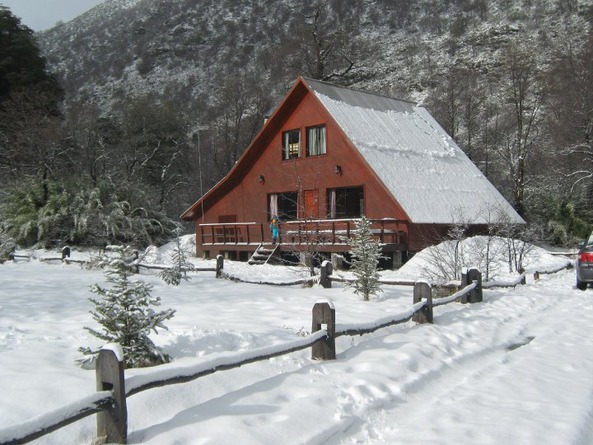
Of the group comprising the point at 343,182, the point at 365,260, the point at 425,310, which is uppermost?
the point at 343,182

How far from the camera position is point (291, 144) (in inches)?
958

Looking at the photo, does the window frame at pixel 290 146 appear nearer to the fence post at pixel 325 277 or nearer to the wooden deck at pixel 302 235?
the wooden deck at pixel 302 235

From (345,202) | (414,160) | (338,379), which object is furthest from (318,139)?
(338,379)

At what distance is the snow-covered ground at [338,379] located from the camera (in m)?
4.61

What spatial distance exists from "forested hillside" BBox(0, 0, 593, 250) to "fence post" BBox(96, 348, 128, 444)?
22.0m

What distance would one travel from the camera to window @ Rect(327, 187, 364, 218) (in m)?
22.9

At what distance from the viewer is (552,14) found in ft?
214

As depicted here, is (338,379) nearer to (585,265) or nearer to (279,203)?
(585,265)

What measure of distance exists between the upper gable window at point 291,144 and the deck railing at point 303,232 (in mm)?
3300

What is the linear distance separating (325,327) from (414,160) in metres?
17.2

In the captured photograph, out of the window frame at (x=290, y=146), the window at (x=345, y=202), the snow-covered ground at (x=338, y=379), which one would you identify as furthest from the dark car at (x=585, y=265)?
the window frame at (x=290, y=146)

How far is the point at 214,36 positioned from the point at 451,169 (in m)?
78.7

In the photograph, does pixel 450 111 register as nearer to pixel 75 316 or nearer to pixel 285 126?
pixel 285 126

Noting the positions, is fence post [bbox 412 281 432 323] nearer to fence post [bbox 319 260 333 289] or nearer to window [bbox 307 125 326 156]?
fence post [bbox 319 260 333 289]
